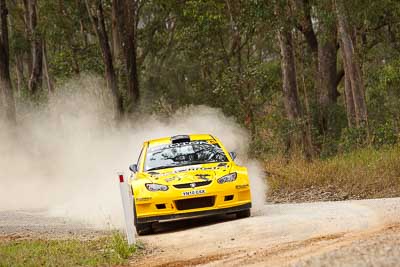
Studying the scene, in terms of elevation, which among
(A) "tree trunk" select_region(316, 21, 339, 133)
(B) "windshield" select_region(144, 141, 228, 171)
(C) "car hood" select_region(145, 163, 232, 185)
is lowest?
(C) "car hood" select_region(145, 163, 232, 185)

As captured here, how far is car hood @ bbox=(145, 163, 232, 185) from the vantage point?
1299 centimetres

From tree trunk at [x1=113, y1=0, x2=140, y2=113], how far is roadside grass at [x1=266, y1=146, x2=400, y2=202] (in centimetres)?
1386

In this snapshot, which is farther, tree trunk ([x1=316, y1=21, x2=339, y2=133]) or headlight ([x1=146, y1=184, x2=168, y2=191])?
tree trunk ([x1=316, y1=21, x2=339, y2=133])

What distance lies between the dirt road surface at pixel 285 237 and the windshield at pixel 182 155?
110 cm

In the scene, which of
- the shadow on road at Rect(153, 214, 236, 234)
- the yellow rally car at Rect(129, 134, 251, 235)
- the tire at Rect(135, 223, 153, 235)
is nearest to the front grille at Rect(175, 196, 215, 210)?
the yellow rally car at Rect(129, 134, 251, 235)

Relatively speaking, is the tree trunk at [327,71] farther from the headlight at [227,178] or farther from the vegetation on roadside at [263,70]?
the headlight at [227,178]

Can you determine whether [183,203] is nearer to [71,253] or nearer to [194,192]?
[194,192]

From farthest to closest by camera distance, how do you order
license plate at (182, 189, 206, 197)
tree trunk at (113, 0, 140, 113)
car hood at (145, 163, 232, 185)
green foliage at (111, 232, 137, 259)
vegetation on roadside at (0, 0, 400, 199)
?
tree trunk at (113, 0, 140, 113), vegetation on roadside at (0, 0, 400, 199), car hood at (145, 163, 232, 185), license plate at (182, 189, 206, 197), green foliage at (111, 232, 137, 259)

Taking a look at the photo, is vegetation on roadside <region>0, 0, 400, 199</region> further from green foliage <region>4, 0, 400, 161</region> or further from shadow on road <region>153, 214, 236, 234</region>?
shadow on road <region>153, 214, 236, 234</region>

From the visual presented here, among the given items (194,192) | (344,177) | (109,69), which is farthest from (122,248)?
(109,69)

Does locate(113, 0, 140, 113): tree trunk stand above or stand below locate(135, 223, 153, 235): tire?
above

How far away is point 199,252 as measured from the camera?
10211mm

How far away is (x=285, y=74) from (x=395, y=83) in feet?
13.0

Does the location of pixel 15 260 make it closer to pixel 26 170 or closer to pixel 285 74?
pixel 285 74
